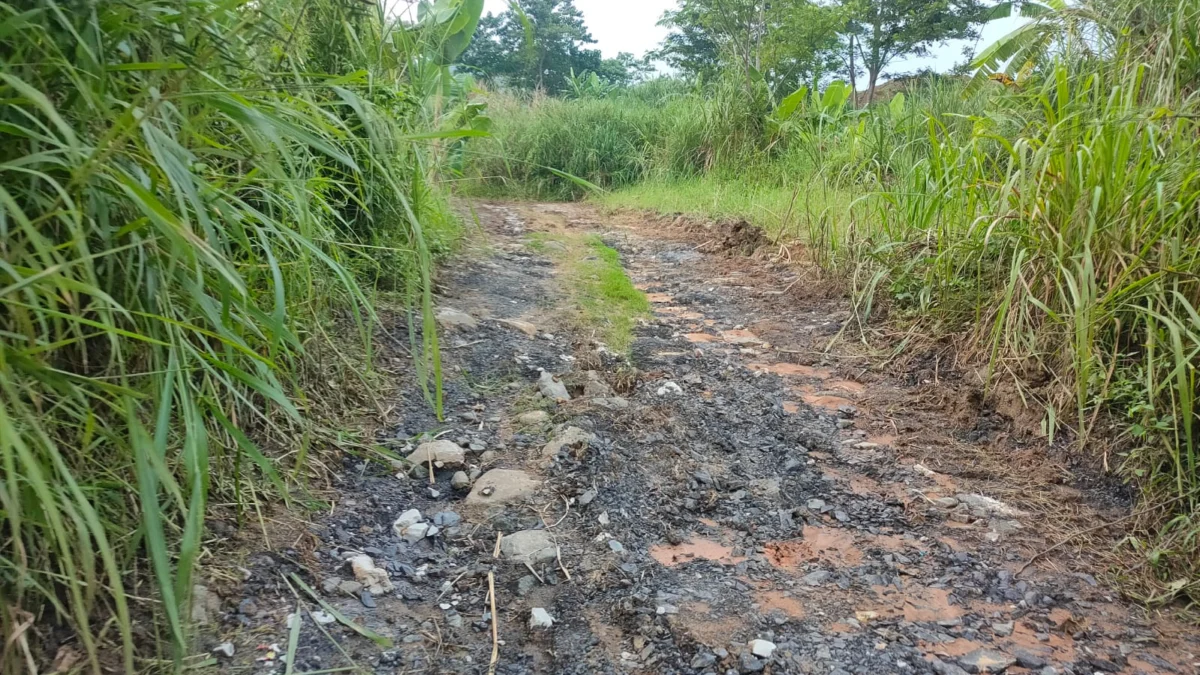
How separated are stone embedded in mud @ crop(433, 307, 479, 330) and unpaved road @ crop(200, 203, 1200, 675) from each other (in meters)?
0.09

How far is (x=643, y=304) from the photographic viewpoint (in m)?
3.71

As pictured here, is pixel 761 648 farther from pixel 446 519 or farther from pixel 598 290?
pixel 598 290

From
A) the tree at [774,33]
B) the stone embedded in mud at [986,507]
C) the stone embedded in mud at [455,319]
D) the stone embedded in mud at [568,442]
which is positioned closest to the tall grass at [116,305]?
the stone embedded in mud at [568,442]

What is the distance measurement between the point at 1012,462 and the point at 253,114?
6.76ft

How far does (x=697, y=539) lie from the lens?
65.5 inches

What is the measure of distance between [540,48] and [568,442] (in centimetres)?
2472

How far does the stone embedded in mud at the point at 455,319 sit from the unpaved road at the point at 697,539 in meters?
0.09

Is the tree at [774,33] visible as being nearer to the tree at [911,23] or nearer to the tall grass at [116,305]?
the tree at [911,23]

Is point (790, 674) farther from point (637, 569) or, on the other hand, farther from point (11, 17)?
point (11, 17)

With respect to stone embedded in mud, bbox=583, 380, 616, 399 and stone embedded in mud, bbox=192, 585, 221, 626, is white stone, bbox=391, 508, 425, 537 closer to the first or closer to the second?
stone embedded in mud, bbox=192, 585, 221, 626

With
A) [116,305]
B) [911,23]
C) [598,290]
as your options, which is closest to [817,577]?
[116,305]

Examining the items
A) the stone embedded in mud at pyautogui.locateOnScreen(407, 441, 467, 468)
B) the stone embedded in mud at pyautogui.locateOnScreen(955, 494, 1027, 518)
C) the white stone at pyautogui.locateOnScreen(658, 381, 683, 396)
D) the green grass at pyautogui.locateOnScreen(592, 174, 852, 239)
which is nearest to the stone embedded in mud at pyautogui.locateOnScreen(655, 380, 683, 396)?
the white stone at pyautogui.locateOnScreen(658, 381, 683, 396)

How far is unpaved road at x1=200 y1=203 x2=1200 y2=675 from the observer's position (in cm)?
128

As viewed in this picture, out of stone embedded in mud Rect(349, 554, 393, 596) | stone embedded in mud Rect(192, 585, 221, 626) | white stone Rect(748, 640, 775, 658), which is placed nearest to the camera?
stone embedded in mud Rect(192, 585, 221, 626)
